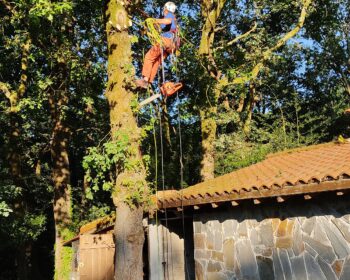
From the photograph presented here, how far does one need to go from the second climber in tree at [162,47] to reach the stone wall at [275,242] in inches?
111

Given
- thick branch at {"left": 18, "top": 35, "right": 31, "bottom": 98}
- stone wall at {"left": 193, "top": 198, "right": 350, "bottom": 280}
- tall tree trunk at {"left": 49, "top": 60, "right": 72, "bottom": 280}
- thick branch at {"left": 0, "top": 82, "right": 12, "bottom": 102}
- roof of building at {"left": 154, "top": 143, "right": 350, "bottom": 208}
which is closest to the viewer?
roof of building at {"left": 154, "top": 143, "right": 350, "bottom": 208}

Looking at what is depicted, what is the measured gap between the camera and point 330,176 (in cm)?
577

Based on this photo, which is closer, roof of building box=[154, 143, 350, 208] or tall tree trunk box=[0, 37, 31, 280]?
roof of building box=[154, 143, 350, 208]

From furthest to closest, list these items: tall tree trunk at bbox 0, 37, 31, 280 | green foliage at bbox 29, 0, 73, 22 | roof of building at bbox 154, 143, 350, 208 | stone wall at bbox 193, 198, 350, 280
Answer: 1. tall tree trunk at bbox 0, 37, 31, 280
2. green foliage at bbox 29, 0, 73, 22
3. stone wall at bbox 193, 198, 350, 280
4. roof of building at bbox 154, 143, 350, 208

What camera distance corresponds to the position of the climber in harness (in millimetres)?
7781

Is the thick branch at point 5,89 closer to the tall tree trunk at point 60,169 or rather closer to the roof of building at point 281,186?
the tall tree trunk at point 60,169

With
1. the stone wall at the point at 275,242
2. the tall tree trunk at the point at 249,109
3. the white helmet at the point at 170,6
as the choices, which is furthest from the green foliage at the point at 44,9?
the tall tree trunk at the point at 249,109

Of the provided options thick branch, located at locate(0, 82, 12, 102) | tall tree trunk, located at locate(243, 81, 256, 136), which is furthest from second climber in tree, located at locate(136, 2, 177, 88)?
tall tree trunk, located at locate(243, 81, 256, 136)

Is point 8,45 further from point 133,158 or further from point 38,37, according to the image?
point 133,158

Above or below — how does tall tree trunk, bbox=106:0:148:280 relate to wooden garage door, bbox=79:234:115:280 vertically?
above

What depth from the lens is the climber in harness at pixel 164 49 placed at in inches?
306

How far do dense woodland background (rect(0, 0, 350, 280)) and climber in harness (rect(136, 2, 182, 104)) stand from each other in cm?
76

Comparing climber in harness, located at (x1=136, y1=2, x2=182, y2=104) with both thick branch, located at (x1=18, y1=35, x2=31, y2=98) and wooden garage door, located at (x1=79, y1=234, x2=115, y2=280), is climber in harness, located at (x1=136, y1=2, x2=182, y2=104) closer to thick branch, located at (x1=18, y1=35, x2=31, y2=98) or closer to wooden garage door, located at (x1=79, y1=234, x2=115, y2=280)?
wooden garage door, located at (x1=79, y1=234, x2=115, y2=280)

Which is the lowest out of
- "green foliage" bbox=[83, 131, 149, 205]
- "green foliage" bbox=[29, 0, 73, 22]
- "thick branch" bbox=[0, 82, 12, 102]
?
"green foliage" bbox=[83, 131, 149, 205]
